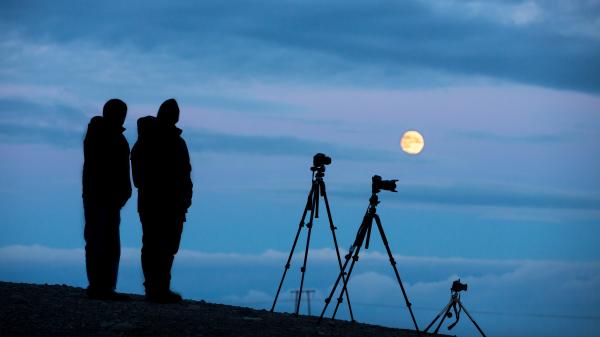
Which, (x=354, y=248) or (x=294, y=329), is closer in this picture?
(x=294, y=329)

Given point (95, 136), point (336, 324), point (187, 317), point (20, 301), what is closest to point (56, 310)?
point (20, 301)

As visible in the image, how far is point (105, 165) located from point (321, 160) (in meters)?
3.73

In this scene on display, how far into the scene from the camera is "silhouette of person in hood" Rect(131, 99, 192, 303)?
14.7 m

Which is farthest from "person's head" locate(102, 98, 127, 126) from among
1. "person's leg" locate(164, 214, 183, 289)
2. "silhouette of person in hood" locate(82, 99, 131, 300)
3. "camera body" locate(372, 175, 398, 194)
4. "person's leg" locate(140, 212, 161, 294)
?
"camera body" locate(372, 175, 398, 194)

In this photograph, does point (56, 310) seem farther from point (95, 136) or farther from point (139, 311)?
point (95, 136)

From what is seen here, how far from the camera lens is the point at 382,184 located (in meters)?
14.8

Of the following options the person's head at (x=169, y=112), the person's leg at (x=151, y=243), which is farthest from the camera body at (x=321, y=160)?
the person's leg at (x=151, y=243)

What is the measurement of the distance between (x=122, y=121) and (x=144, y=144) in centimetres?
55

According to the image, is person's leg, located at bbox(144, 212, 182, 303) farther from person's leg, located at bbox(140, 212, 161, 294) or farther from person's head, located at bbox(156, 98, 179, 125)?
person's head, located at bbox(156, 98, 179, 125)

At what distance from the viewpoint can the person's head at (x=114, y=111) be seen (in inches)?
566

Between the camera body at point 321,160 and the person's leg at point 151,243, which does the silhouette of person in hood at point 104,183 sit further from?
the camera body at point 321,160

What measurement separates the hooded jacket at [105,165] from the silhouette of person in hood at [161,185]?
14.2 inches

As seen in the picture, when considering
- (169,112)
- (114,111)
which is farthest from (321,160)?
(114,111)

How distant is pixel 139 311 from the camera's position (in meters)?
13.7
